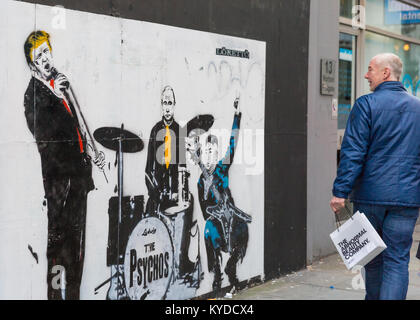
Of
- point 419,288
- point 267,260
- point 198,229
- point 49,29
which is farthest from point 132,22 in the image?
point 419,288

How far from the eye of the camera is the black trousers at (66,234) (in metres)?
4.62

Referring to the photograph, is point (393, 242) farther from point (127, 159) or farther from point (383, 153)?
point (127, 159)

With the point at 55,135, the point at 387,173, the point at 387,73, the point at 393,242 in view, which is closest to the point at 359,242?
the point at 393,242

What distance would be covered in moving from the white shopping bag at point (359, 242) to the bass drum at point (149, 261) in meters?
1.44

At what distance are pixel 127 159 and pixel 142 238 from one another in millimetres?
647

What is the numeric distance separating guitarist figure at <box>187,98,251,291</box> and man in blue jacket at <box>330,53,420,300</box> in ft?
4.75

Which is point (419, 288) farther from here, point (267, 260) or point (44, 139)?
point (44, 139)

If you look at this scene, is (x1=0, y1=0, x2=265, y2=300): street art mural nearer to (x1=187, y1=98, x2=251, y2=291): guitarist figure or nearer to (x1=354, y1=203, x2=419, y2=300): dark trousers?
(x1=187, y1=98, x2=251, y2=291): guitarist figure

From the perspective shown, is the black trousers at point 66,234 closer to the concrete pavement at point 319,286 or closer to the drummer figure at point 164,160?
the drummer figure at point 164,160

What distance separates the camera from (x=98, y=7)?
195 inches

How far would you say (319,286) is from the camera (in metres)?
6.76

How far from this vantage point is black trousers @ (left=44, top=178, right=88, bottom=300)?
462 cm

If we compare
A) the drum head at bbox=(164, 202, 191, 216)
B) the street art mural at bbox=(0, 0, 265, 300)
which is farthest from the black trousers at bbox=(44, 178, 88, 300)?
the drum head at bbox=(164, 202, 191, 216)

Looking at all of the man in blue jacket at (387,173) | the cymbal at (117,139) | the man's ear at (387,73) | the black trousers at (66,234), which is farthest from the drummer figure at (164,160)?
the man's ear at (387,73)
